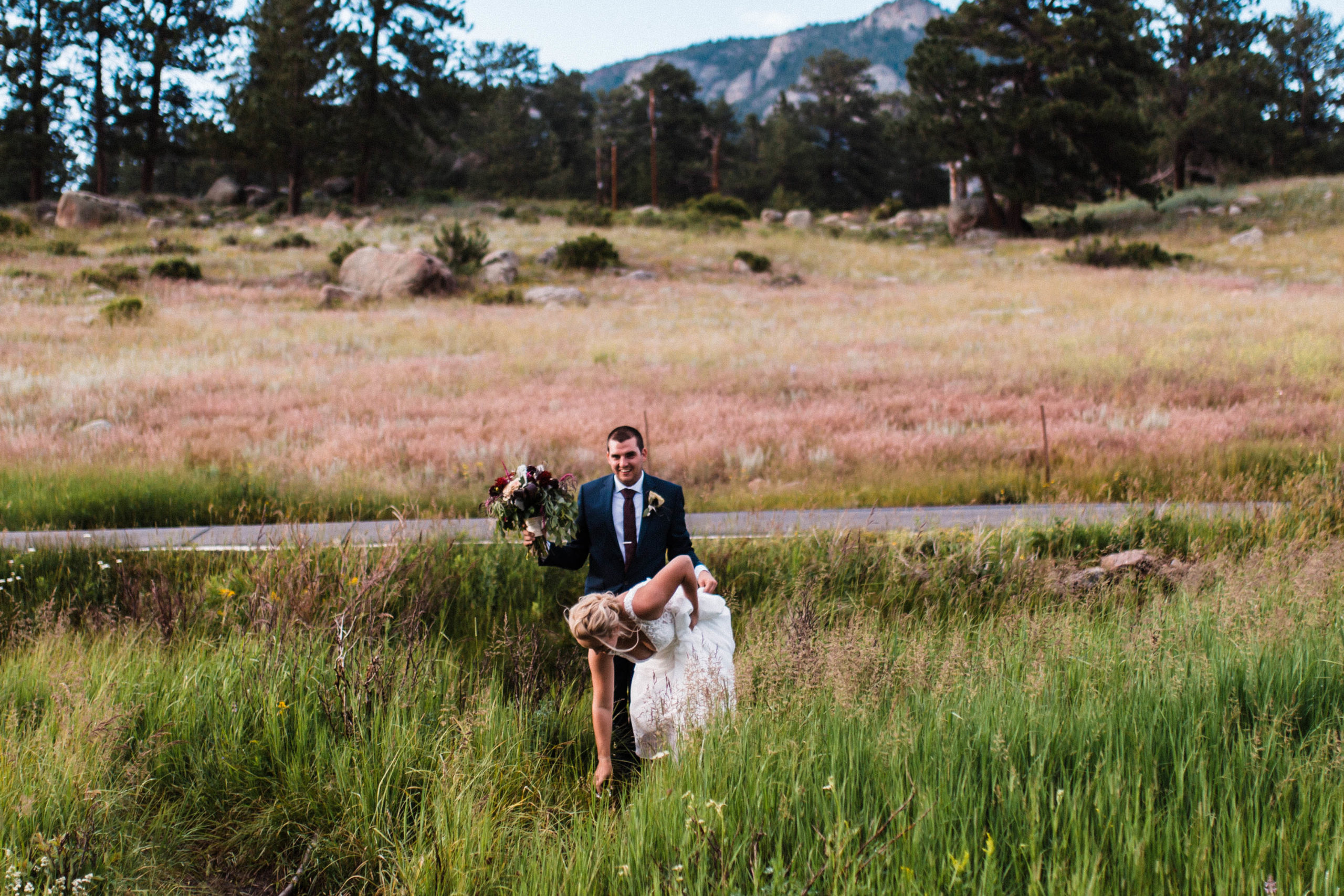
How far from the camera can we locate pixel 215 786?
435 centimetres

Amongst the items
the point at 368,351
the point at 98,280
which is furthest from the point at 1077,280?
the point at 98,280

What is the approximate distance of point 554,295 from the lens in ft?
102

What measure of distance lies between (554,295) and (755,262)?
11023 mm

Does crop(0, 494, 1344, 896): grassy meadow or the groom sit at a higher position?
the groom

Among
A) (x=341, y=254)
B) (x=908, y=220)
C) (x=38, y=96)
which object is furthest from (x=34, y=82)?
(x=908, y=220)

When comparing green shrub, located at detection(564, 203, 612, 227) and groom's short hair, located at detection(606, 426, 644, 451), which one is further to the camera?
green shrub, located at detection(564, 203, 612, 227)

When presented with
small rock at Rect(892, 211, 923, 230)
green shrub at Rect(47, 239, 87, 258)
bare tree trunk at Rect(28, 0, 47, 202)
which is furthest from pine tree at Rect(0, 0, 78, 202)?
small rock at Rect(892, 211, 923, 230)

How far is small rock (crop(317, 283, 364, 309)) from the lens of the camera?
29.5m

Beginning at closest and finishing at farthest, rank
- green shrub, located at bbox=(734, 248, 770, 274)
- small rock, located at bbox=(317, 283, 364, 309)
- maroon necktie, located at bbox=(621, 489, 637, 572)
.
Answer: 1. maroon necktie, located at bbox=(621, 489, 637, 572)
2. small rock, located at bbox=(317, 283, 364, 309)
3. green shrub, located at bbox=(734, 248, 770, 274)

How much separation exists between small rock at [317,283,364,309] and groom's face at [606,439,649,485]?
27345 millimetres

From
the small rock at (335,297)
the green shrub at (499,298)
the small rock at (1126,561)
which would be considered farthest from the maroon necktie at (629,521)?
the small rock at (335,297)

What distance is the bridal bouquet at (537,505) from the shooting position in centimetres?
450

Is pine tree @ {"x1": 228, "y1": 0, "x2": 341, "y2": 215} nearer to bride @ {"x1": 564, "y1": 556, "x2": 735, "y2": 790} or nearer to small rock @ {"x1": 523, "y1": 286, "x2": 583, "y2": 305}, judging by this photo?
small rock @ {"x1": 523, "y1": 286, "x2": 583, "y2": 305}

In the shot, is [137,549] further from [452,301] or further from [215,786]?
[452,301]
